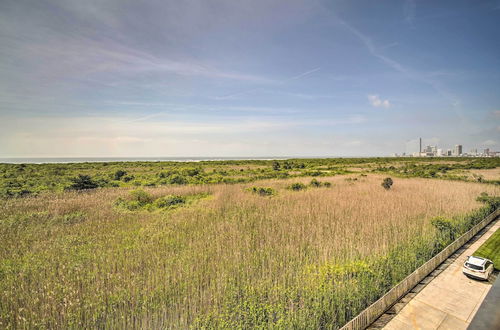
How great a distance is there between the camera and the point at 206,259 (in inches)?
371

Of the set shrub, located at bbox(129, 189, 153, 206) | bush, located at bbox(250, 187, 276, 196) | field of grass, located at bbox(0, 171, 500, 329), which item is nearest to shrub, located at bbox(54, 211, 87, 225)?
field of grass, located at bbox(0, 171, 500, 329)

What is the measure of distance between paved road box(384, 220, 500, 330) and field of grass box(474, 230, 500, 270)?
2807mm

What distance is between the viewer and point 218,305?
23.1 ft

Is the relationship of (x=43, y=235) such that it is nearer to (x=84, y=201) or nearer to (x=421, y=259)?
(x=84, y=201)

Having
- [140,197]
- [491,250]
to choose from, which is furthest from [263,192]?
[491,250]

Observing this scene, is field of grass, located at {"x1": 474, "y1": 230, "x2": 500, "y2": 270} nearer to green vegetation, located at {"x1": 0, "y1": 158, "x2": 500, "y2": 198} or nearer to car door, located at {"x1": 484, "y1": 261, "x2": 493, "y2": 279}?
car door, located at {"x1": 484, "y1": 261, "x2": 493, "y2": 279}

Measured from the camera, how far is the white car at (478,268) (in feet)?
29.0

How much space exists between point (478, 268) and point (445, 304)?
2.97m

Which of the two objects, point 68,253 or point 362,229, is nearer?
point 68,253

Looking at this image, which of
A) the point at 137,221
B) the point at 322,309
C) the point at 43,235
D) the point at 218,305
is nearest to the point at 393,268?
the point at 322,309

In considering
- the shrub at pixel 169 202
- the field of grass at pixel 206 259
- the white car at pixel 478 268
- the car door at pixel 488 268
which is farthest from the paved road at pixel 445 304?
the shrub at pixel 169 202

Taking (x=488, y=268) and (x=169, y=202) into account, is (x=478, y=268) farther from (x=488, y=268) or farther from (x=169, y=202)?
(x=169, y=202)

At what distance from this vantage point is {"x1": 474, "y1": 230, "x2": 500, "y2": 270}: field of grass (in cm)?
1090

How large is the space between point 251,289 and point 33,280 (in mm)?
7769
